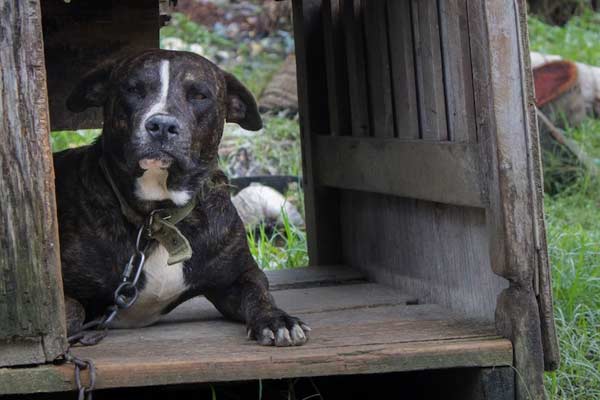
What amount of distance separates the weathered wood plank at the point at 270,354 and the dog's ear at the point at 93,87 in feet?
3.14

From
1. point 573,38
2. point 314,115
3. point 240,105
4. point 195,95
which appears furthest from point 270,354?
point 573,38

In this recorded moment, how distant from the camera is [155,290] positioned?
156 inches

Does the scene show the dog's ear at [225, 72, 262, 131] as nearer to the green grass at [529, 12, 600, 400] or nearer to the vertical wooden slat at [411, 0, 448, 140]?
the vertical wooden slat at [411, 0, 448, 140]

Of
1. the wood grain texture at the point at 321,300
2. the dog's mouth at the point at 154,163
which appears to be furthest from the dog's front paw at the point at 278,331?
the dog's mouth at the point at 154,163

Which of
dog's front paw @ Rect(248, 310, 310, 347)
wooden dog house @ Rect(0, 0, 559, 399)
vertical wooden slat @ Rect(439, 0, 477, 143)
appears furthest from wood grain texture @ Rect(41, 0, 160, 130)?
dog's front paw @ Rect(248, 310, 310, 347)

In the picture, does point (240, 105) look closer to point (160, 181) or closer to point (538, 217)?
point (160, 181)

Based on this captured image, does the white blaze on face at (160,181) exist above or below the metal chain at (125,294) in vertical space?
above

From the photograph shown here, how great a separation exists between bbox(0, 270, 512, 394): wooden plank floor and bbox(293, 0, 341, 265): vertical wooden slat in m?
1.41

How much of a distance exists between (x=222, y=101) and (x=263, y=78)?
20.6ft

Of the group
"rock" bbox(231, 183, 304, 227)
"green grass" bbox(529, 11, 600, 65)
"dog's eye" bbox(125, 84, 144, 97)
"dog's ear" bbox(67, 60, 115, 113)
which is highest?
"green grass" bbox(529, 11, 600, 65)

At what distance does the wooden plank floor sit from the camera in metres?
3.29

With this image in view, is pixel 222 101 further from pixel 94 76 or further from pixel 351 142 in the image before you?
pixel 351 142

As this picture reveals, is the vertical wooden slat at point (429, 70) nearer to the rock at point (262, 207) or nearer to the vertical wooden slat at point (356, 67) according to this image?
the vertical wooden slat at point (356, 67)

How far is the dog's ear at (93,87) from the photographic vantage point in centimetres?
421
